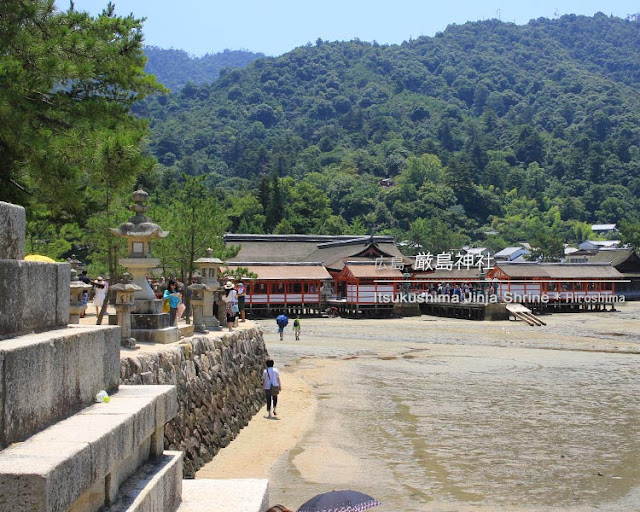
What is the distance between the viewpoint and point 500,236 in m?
112

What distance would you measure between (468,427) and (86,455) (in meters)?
14.2

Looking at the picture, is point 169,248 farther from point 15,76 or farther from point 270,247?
point 270,247

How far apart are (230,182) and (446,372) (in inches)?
4766

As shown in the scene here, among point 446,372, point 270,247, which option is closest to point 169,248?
point 446,372

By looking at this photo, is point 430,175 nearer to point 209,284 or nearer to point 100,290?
point 100,290

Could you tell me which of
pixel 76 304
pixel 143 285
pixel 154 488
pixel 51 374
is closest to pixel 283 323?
pixel 143 285

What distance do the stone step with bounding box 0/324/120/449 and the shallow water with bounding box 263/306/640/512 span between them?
7.19 m

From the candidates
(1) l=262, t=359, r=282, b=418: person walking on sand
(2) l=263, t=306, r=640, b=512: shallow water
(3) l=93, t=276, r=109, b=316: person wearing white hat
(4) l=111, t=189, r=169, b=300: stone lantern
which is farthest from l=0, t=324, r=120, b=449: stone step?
(3) l=93, t=276, r=109, b=316: person wearing white hat

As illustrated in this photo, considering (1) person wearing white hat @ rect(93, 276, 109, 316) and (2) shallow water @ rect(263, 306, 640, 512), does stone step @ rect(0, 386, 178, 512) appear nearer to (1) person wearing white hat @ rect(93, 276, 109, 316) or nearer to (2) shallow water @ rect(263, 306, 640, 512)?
(2) shallow water @ rect(263, 306, 640, 512)

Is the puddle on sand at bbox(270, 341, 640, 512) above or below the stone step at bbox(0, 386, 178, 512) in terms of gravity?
below

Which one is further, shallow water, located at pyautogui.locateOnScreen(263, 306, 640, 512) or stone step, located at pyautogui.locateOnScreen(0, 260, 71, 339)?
shallow water, located at pyautogui.locateOnScreen(263, 306, 640, 512)

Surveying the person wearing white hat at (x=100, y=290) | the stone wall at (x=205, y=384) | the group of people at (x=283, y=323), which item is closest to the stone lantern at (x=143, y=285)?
the stone wall at (x=205, y=384)

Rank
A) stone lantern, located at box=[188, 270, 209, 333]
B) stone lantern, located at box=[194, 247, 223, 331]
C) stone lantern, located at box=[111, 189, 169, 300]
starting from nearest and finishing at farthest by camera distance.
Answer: stone lantern, located at box=[111, 189, 169, 300]
stone lantern, located at box=[188, 270, 209, 333]
stone lantern, located at box=[194, 247, 223, 331]

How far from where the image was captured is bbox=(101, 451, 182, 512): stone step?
410 cm
